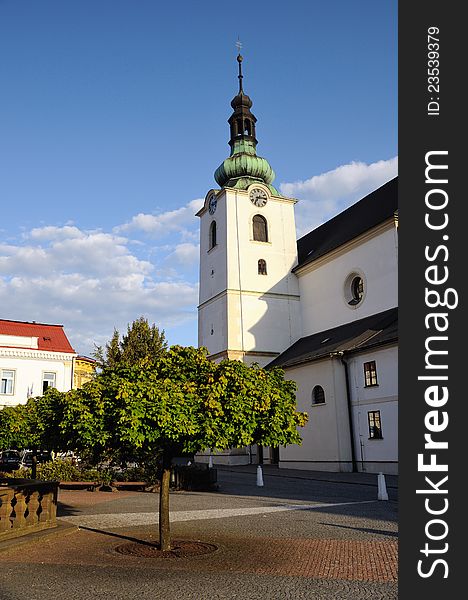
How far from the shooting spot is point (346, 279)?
3494cm

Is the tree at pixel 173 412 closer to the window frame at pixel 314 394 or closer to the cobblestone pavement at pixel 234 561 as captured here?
the cobblestone pavement at pixel 234 561

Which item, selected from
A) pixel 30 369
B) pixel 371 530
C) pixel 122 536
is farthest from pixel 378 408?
pixel 30 369

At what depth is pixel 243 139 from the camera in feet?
146

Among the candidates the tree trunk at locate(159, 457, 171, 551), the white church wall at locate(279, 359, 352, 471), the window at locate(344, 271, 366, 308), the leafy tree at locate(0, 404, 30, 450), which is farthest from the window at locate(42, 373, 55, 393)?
the tree trunk at locate(159, 457, 171, 551)

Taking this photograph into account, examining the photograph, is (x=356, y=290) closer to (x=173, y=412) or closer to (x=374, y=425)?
(x=374, y=425)

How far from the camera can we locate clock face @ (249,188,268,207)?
136 feet

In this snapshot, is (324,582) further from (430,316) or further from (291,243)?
(291,243)

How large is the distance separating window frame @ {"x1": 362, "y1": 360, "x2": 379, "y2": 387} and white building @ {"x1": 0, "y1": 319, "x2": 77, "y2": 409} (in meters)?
19.2

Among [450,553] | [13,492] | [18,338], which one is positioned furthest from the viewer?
[18,338]

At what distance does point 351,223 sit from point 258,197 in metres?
7.92

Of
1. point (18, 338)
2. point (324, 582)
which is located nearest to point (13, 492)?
point (324, 582)

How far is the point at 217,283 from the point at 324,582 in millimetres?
34083

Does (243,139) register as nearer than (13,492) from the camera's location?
No

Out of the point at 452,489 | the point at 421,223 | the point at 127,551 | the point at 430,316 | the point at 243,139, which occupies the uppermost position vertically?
the point at 243,139
